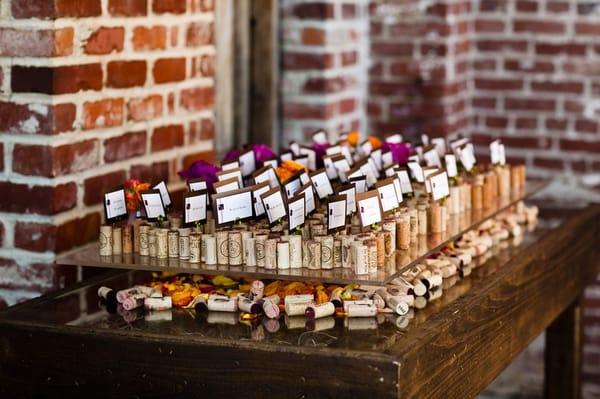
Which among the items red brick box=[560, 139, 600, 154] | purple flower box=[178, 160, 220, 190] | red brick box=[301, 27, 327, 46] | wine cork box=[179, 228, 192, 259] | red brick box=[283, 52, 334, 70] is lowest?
red brick box=[560, 139, 600, 154]

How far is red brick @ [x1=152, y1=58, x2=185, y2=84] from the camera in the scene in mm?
2520

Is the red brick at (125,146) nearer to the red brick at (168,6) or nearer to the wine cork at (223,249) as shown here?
the red brick at (168,6)

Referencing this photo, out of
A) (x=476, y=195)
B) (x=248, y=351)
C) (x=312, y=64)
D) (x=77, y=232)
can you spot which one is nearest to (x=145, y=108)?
(x=77, y=232)

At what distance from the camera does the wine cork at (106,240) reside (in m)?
2.03

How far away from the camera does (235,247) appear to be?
195 centimetres

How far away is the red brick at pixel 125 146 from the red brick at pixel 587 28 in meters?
1.97

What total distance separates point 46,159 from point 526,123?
2.26 meters

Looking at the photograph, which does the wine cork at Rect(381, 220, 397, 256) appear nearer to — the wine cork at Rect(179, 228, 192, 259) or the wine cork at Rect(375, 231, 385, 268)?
the wine cork at Rect(375, 231, 385, 268)

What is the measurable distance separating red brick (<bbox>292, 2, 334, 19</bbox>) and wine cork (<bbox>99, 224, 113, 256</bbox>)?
60.4 inches

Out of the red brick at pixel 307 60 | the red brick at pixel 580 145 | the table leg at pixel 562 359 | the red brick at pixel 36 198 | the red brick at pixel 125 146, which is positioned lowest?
the table leg at pixel 562 359

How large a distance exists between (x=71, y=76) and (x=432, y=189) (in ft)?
2.34

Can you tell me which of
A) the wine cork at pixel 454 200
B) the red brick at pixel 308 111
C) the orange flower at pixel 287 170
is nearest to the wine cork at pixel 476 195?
the wine cork at pixel 454 200

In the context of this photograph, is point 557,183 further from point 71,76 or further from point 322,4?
point 71,76

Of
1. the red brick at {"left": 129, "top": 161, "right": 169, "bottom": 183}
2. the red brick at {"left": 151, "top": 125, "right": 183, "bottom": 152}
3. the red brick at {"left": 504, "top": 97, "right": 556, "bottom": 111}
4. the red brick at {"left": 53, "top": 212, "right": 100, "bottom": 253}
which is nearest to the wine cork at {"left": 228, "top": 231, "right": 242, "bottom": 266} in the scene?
the red brick at {"left": 53, "top": 212, "right": 100, "bottom": 253}
